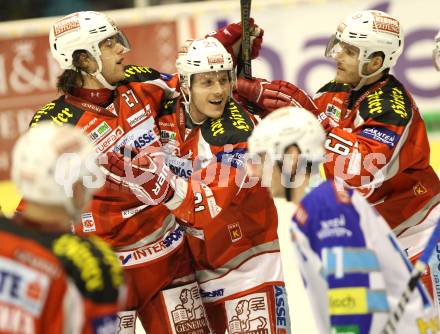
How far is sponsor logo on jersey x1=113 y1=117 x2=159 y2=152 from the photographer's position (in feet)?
15.7

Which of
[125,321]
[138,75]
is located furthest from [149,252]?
[138,75]

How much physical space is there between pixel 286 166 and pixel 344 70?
1.73 m

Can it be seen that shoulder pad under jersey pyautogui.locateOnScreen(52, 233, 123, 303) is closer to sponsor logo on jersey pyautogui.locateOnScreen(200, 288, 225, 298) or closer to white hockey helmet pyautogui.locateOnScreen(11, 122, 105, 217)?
white hockey helmet pyautogui.locateOnScreen(11, 122, 105, 217)

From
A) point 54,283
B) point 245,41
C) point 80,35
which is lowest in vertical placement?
point 245,41

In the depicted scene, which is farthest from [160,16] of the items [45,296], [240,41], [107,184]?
[45,296]

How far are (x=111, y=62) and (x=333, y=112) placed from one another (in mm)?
1078

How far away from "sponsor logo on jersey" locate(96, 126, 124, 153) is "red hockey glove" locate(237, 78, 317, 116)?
0.64 m

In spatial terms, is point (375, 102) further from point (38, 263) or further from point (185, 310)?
point (38, 263)

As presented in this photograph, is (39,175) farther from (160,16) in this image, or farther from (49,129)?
(160,16)

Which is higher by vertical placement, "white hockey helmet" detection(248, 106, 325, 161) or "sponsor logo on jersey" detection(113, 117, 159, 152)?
"white hockey helmet" detection(248, 106, 325, 161)

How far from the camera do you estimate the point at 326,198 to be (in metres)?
3.24

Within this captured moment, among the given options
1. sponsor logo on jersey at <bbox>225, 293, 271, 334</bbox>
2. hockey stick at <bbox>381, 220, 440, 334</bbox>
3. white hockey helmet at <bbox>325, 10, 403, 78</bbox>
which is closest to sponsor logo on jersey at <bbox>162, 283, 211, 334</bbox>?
sponsor logo on jersey at <bbox>225, 293, 271, 334</bbox>

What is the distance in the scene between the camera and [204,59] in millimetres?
4730

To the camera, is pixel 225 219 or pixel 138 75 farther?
pixel 138 75
